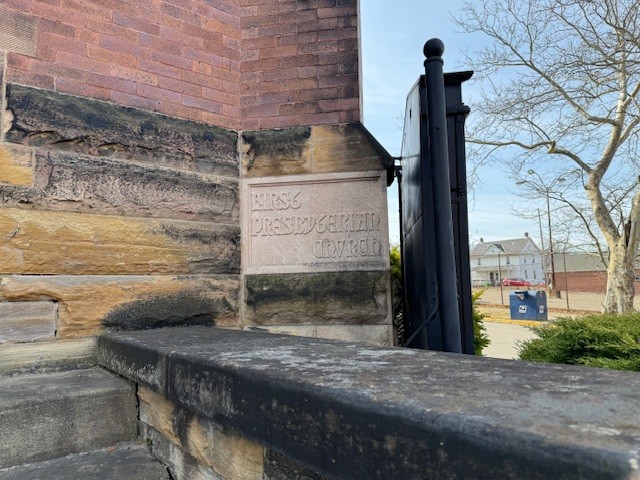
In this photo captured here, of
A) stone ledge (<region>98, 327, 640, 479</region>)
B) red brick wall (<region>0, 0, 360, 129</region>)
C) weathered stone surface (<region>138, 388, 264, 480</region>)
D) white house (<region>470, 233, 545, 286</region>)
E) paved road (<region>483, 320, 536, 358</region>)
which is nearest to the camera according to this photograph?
stone ledge (<region>98, 327, 640, 479</region>)

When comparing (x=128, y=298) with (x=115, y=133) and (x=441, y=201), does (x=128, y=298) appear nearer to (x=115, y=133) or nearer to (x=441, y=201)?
(x=115, y=133)

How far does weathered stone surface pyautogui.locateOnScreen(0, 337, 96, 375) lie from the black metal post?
6.37 ft

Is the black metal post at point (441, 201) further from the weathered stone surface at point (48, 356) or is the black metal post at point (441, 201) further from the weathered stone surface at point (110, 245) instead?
the weathered stone surface at point (48, 356)

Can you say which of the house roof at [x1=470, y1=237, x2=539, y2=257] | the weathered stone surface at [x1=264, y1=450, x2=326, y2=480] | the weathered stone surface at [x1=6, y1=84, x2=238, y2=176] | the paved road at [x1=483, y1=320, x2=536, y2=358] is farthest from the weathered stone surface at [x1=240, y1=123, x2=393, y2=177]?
the house roof at [x1=470, y1=237, x2=539, y2=257]

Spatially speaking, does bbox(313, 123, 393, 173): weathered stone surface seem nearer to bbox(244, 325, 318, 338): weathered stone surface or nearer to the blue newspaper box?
bbox(244, 325, 318, 338): weathered stone surface

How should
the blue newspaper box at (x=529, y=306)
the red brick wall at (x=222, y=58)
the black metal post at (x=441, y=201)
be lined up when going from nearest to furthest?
the black metal post at (x=441, y=201)
the red brick wall at (x=222, y=58)
the blue newspaper box at (x=529, y=306)

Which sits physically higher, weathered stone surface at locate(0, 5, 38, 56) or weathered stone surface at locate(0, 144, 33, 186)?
weathered stone surface at locate(0, 5, 38, 56)

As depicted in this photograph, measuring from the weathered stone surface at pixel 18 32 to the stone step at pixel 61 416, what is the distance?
177 cm

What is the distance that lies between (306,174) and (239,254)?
0.73 meters

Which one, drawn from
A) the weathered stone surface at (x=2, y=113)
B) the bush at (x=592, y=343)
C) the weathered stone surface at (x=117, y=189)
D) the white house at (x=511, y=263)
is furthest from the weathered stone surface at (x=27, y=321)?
the white house at (x=511, y=263)

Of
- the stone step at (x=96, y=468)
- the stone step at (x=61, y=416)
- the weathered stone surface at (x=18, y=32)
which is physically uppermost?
the weathered stone surface at (x=18, y=32)

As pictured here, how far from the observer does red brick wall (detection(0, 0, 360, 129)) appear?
2.79m

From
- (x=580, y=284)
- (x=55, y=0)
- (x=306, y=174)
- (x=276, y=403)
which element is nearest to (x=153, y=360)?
(x=276, y=403)

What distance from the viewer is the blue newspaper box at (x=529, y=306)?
18891 millimetres
